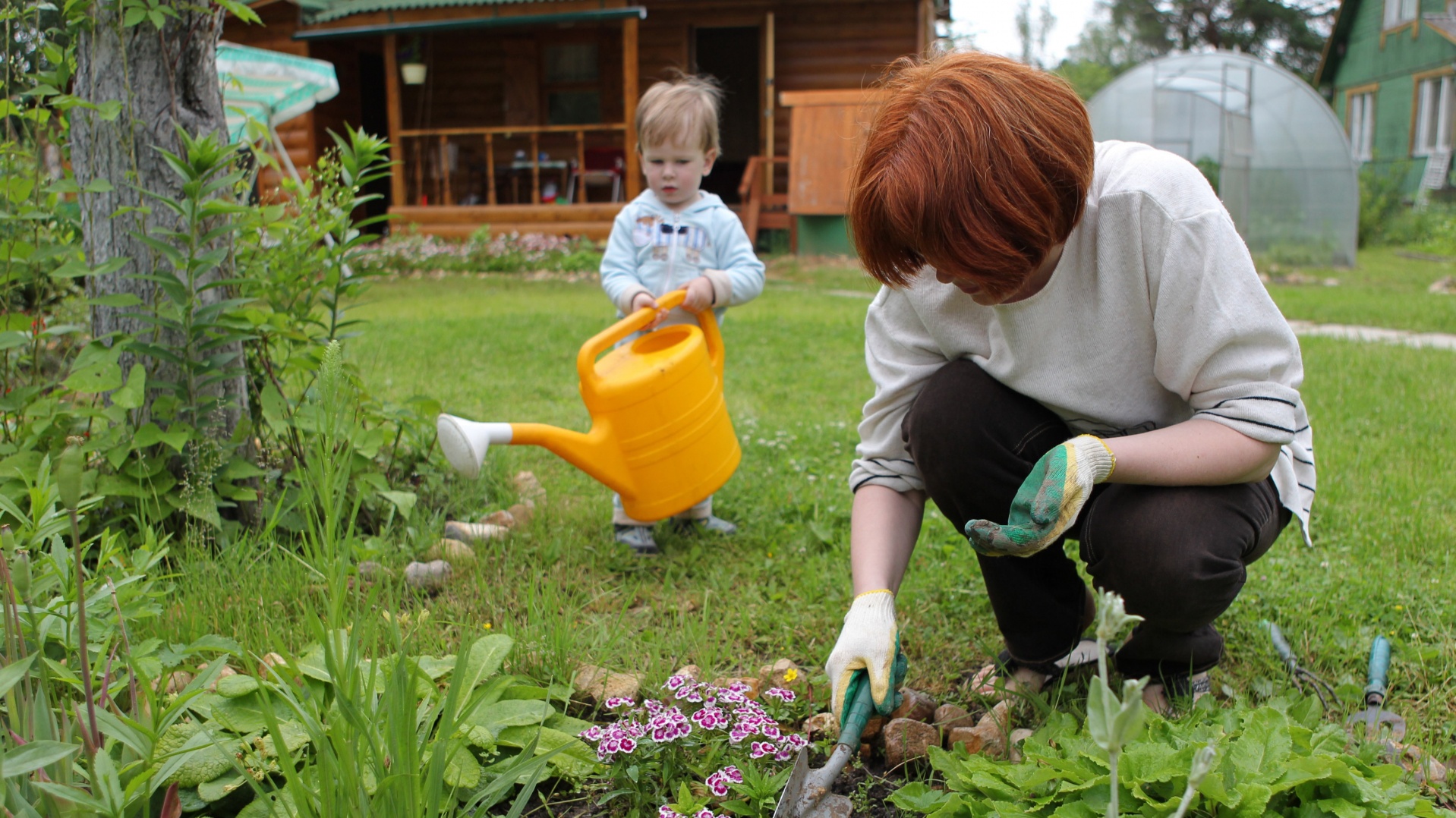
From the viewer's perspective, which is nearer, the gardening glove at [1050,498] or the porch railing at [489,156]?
the gardening glove at [1050,498]

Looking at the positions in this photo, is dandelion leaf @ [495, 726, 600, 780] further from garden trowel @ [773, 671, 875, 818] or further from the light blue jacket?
the light blue jacket

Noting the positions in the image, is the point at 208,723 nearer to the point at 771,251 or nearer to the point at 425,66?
the point at 771,251

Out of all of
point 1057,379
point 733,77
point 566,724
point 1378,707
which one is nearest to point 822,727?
point 566,724

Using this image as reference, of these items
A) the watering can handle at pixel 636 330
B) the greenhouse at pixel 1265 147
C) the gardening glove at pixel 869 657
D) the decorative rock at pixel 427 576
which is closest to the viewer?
the gardening glove at pixel 869 657

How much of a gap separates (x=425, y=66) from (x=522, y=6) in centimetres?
201

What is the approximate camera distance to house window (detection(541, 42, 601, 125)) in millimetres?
12055

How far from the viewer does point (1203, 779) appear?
1.06 meters

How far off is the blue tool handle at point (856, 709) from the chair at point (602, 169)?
9.73 m

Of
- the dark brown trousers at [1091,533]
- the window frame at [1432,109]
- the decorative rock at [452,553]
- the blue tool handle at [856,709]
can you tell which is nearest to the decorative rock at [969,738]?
the blue tool handle at [856,709]

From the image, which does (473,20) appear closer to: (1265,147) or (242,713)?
(1265,147)

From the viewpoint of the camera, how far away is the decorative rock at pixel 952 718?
1549 millimetres

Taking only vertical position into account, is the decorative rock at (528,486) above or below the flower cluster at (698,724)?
below

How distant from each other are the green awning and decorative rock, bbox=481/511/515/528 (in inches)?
320

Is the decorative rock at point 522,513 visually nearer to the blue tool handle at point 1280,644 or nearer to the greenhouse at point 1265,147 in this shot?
the blue tool handle at point 1280,644
